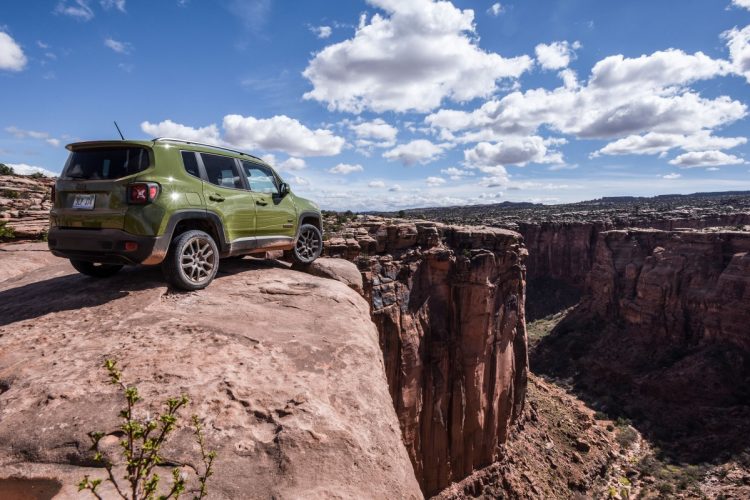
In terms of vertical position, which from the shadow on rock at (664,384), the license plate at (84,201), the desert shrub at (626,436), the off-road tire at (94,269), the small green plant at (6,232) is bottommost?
the desert shrub at (626,436)

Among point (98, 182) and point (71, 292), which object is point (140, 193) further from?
point (71, 292)

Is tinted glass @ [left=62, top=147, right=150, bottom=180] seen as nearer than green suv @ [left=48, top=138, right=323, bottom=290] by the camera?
No

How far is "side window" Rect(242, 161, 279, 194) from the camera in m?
8.07

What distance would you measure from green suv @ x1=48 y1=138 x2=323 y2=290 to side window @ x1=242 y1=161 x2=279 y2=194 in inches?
25.1

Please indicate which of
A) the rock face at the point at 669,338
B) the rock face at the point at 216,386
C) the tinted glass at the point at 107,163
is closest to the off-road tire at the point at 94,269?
the rock face at the point at 216,386

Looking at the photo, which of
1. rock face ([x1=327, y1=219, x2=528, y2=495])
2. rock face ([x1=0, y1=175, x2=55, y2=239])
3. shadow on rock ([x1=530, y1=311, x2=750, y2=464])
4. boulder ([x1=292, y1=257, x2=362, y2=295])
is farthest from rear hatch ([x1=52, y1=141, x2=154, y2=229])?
shadow on rock ([x1=530, y1=311, x2=750, y2=464])

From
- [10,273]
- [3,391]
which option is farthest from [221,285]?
[10,273]

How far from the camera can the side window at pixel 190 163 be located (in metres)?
6.67

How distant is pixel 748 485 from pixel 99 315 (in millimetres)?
34903

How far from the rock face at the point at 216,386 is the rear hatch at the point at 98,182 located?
3.60ft

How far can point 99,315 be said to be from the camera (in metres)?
5.38

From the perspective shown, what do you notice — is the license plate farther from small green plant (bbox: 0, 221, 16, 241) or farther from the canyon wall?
the canyon wall

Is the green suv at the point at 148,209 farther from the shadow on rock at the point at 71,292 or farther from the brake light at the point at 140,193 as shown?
the shadow on rock at the point at 71,292

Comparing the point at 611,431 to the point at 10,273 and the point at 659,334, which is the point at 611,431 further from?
the point at 10,273
